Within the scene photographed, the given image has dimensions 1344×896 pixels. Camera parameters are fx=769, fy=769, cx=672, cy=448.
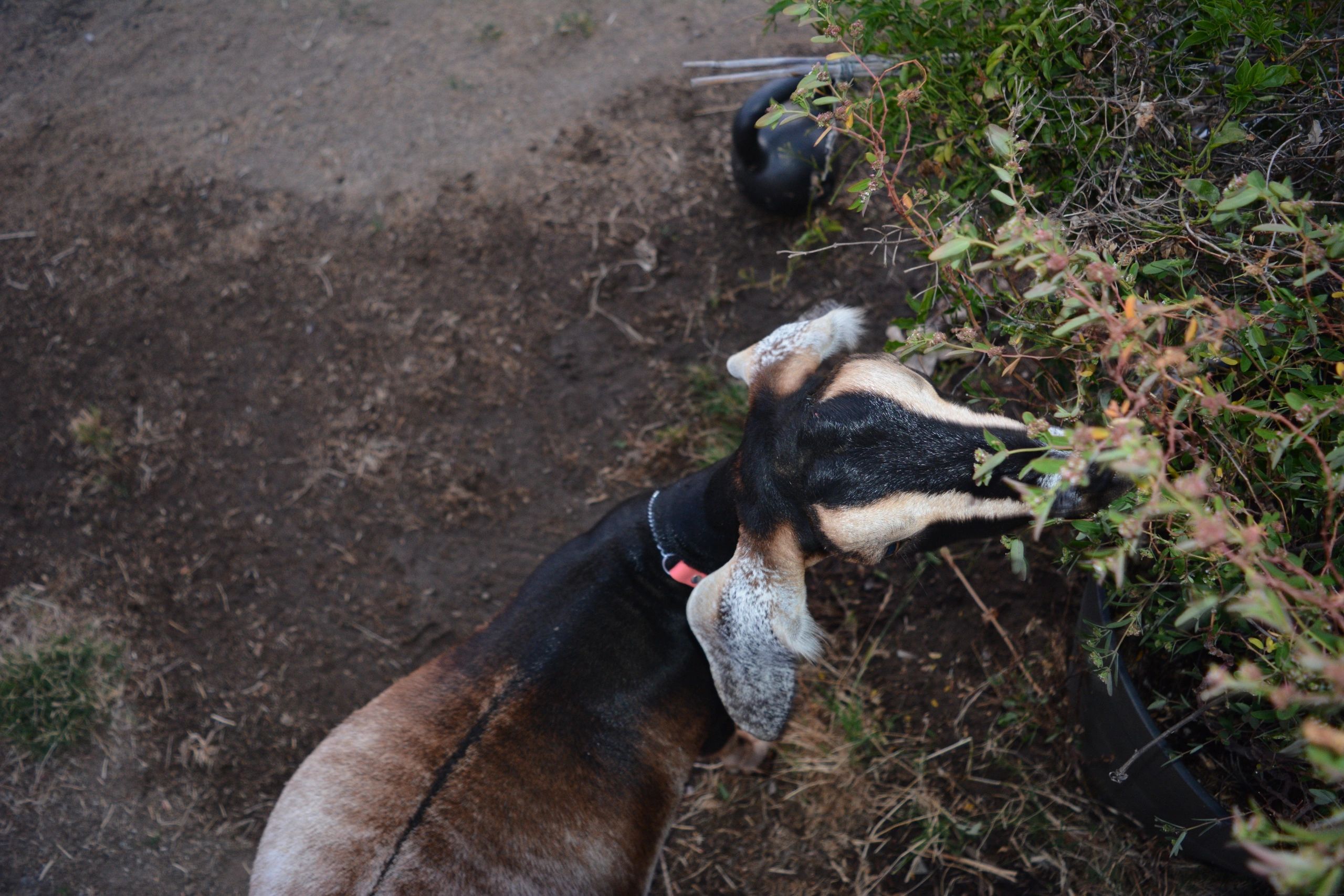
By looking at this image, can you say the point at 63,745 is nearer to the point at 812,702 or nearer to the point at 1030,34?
the point at 812,702

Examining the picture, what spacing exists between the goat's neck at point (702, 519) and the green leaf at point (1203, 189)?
1565 mm

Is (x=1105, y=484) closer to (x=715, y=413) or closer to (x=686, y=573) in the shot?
(x=686, y=573)

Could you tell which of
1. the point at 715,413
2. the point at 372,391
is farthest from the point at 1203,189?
the point at 372,391

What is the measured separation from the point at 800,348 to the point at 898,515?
0.75 metres

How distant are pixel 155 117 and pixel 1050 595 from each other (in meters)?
6.29

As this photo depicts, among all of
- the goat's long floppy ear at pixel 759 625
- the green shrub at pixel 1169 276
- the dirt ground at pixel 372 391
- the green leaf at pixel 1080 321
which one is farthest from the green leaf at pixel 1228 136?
the dirt ground at pixel 372 391

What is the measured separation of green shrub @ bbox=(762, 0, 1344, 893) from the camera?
1.51 metres

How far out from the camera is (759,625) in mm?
2549

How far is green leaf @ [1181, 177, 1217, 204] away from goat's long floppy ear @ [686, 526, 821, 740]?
1415 millimetres

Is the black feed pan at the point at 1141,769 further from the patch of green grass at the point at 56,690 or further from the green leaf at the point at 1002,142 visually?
the patch of green grass at the point at 56,690

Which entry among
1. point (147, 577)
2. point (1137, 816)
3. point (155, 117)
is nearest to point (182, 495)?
point (147, 577)

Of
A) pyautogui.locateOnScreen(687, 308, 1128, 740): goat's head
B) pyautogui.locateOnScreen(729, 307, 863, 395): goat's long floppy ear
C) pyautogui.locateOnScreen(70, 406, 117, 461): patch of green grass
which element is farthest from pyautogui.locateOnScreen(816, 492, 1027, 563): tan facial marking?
pyautogui.locateOnScreen(70, 406, 117, 461): patch of green grass

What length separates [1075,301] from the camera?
1.56 meters

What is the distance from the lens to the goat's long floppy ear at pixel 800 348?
271cm
